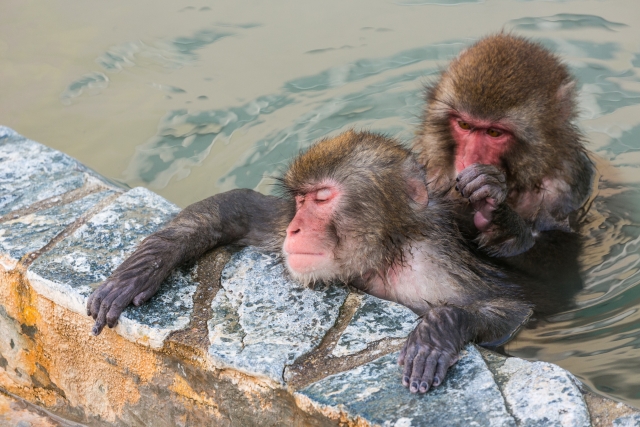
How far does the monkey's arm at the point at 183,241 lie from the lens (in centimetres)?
326

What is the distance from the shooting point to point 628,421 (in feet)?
8.13

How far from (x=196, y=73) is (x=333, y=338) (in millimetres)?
4722

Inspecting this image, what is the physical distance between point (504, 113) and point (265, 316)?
6.14 feet

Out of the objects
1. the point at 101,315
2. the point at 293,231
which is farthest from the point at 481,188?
the point at 101,315

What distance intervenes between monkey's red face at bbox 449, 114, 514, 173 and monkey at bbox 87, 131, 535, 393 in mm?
722

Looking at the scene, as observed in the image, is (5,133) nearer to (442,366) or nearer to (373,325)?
(373,325)

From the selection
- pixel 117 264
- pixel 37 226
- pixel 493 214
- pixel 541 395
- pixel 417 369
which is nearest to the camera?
pixel 541 395

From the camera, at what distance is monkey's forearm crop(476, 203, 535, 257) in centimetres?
400

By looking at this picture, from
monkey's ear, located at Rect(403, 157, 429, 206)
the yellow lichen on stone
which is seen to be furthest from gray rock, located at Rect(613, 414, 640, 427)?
the yellow lichen on stone

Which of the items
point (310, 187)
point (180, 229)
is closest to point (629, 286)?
point (310, 187)

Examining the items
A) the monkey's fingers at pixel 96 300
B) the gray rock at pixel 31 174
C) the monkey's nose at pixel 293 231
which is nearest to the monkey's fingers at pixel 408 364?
the monkey's nose at pixel 293 231

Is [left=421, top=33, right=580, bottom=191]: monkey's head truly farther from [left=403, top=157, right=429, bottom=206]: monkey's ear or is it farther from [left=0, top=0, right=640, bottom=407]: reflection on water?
[left=0, top=0, right=640, bottom=407]: reflection on water

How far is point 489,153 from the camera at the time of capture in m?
4.45

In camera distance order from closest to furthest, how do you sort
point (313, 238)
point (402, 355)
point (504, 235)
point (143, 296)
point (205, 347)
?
point (402, 355) → point (205, 347) → point (143, 296) → point (313, 238) → point (504, 235)
